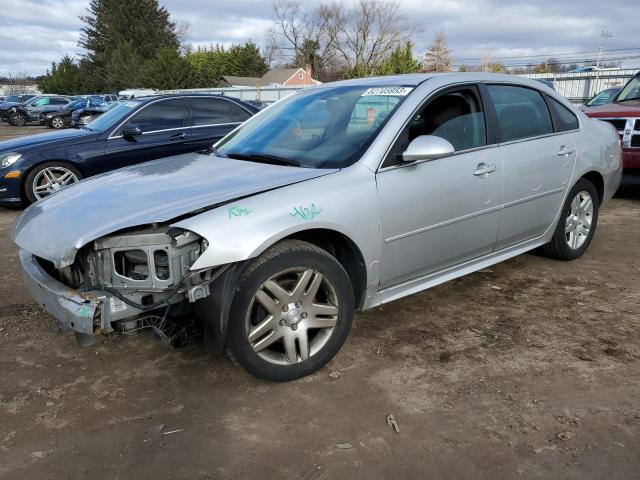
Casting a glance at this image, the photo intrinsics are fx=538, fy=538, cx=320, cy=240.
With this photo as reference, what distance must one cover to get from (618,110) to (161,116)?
638 centimetres

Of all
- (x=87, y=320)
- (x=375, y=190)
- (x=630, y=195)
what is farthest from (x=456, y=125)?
(x=630, y=195)

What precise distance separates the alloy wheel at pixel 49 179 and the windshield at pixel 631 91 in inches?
321

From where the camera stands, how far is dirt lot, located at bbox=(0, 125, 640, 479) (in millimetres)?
2340

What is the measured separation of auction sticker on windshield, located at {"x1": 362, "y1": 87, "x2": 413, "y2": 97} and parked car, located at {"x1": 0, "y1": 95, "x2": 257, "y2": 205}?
14.3 ft

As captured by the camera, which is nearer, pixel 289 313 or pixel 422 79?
pixel 289 313

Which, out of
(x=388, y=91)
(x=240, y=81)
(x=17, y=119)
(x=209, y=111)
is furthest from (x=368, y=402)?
(x=240, y=81)

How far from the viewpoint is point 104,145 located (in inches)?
284

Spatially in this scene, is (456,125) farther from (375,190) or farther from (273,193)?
(273,193)

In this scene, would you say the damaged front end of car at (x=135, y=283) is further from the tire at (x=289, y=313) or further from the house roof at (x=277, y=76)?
the house roof at (x=277, y=76)

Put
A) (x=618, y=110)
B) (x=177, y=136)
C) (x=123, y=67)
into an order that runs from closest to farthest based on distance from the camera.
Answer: (x=618, y=110), (x=177, y=136), (x=123, y=67)

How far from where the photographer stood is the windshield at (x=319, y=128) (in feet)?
10.7

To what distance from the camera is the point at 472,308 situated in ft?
12.9

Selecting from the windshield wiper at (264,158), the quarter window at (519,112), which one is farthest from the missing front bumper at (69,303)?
the quarter window at (519,112)

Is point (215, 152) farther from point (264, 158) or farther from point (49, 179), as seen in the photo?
point (49, 179)
